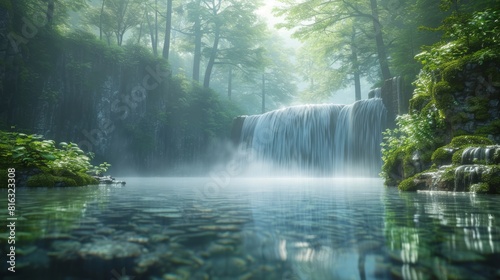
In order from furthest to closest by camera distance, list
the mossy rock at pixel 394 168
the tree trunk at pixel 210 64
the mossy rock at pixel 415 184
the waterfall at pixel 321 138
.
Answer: the tree trunk at pixel 210 64
the waterfall at pixel 321 138
the mossy rock at pixel 394 168
the mossy rock at pixel 415 184

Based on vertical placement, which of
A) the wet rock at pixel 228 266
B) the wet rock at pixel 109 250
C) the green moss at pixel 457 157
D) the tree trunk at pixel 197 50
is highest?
the tree trunk at pixel 197 50

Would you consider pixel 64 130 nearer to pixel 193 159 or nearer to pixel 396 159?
pixel 193 159

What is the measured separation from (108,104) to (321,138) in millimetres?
13939

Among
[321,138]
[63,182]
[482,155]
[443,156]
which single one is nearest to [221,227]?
[482,155]

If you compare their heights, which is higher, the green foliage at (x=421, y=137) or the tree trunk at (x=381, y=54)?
the tree trunk at (x=381, y=54)

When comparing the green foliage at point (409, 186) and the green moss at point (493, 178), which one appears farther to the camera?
the green foliage at point (409, 186)

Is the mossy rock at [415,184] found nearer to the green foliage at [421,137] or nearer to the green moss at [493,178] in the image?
the green foliage at [421,137]

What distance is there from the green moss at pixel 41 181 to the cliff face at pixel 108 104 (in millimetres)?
11629

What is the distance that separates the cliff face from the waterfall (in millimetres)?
5007

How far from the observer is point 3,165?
23.5 ft

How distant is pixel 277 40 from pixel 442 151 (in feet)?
149

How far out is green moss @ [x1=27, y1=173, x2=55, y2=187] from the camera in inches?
268

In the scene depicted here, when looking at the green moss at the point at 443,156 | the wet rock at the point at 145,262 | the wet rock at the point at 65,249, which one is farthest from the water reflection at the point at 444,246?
the green moss at the point at 443,156

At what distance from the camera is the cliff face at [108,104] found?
1767 cm
